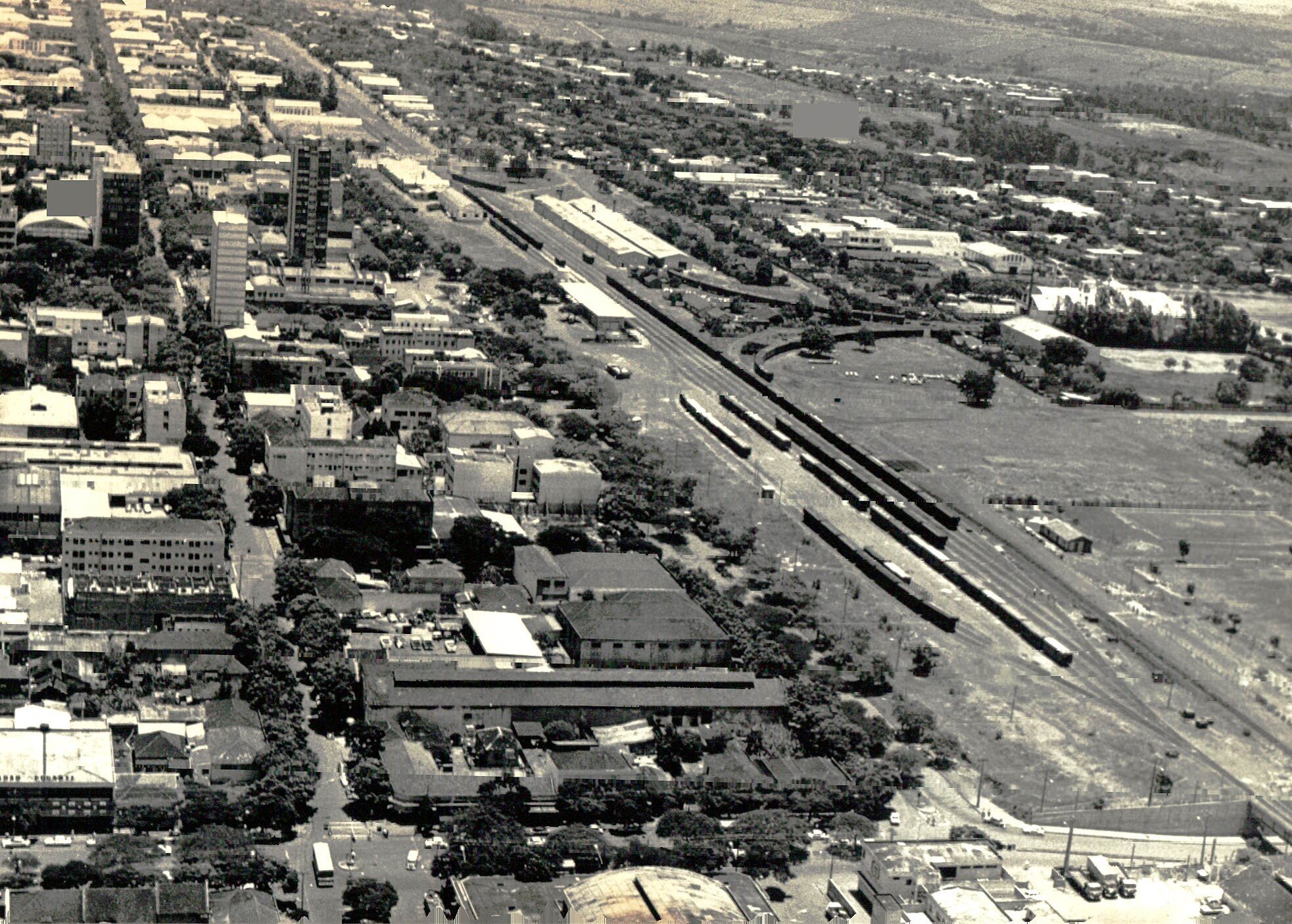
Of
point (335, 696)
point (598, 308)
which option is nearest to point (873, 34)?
point (598, 308)

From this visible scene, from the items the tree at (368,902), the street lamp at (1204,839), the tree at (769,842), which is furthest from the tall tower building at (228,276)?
the street lamp at (1204,839)

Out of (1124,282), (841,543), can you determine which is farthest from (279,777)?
(1124,282)

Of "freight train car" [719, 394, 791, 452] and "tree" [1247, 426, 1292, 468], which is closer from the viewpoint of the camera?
"freight train car" [719, 394, 791, 452]

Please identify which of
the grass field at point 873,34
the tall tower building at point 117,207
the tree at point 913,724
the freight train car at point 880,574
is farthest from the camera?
the grass field at point 873,34

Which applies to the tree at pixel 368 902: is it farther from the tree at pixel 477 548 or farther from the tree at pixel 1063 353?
the tree at pixel 1063 353

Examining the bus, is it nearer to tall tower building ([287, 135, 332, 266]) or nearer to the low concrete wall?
the low concrete wall

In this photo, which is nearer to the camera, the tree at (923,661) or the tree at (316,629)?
the tree at (316,629)

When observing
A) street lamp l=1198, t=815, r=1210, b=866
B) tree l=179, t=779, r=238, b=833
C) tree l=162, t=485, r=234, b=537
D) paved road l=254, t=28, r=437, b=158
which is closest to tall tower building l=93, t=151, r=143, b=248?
paved road l=254, t=28, r=437, b=158
